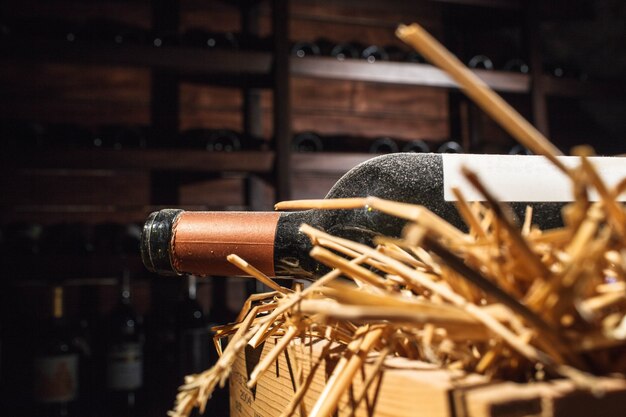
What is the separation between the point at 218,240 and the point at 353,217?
14cm

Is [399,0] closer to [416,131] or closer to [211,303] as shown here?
[416,131]

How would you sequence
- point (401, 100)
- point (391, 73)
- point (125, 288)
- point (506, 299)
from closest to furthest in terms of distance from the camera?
point (506, 299)
point (125, 288)
point (391, 73)
point (401, 100)

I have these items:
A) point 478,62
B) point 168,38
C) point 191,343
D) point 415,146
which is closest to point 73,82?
point 168,38

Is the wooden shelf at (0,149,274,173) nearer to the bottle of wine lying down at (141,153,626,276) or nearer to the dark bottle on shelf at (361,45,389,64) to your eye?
the dark bottle on shelf at (361,45,389,64)

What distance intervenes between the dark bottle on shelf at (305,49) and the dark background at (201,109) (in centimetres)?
9

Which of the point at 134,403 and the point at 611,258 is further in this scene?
the point at 134,403

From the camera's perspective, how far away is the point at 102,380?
1750mm

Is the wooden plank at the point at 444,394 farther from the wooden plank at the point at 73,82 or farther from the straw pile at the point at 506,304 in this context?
the wooden plank at the point at 73,82

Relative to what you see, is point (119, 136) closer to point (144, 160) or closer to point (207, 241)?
point (144, 160)

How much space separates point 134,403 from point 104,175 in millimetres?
824

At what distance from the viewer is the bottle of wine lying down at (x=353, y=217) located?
1.56 ft

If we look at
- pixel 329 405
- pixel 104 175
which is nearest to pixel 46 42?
pixel 104 175

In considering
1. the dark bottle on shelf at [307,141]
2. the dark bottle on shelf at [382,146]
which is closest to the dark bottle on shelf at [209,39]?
the dark bottle on shelf at [307,141]

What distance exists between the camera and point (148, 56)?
5.46 feet
